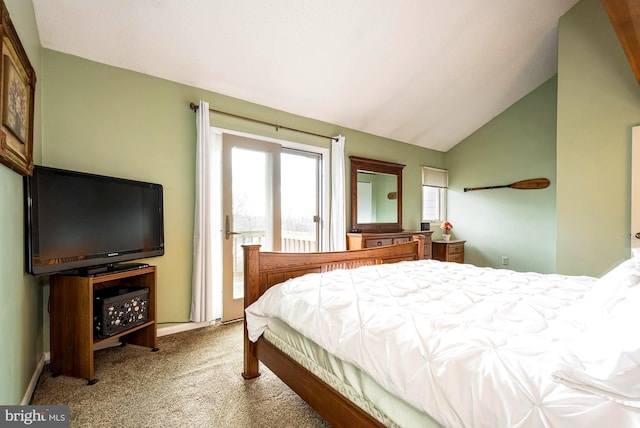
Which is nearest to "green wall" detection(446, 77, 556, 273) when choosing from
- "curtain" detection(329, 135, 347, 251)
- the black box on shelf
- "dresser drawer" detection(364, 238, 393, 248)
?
"dresser drawer" detection(364, 238, 393, 248)

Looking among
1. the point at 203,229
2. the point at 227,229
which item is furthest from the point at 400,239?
the point at 203,229

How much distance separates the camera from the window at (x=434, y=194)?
206 inches

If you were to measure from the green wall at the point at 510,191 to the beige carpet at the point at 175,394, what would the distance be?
425 centimetres

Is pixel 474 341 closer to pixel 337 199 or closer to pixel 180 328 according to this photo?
pixel 180 328

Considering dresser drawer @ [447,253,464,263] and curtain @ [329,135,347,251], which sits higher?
curtain @ [329,135,347,251]

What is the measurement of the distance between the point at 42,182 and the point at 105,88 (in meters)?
1.07

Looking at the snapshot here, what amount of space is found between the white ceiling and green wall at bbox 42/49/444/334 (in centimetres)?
14

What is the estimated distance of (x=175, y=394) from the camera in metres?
1.80

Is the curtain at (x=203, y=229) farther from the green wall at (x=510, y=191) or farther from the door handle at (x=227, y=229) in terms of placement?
the green wall at (x=510, y=191)

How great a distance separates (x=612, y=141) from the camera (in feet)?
9.09

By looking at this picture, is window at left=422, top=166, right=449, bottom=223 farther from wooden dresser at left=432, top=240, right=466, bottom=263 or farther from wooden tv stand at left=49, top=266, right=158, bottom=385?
wooden tv stand at left=49, top=266, right=158, bottom=385

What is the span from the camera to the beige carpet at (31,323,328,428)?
157 cm

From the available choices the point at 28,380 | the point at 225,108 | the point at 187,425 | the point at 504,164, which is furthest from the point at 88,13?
the point at 504,164

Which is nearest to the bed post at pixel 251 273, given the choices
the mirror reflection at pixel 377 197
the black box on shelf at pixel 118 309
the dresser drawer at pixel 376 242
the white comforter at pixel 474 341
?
the white comforter at pixel 474 341
